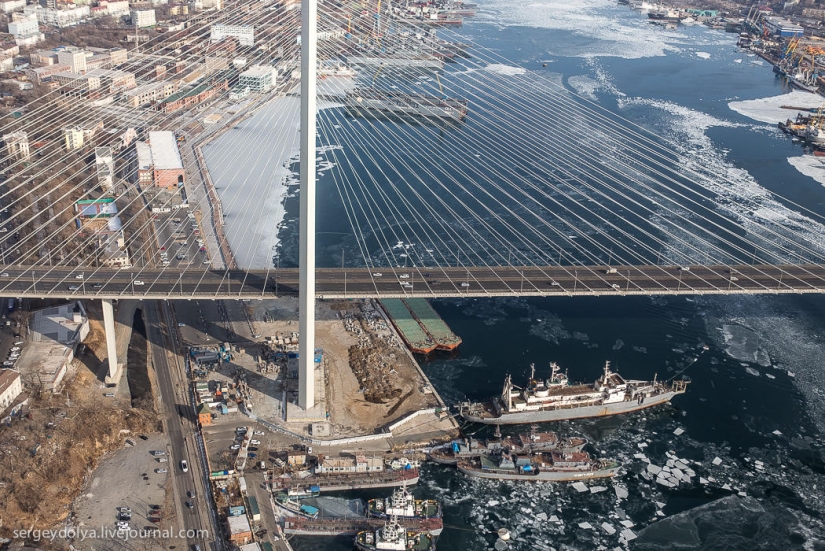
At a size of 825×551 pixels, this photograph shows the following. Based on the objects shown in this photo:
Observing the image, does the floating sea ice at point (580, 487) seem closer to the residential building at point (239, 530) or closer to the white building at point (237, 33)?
the residential building at point (239, 530)

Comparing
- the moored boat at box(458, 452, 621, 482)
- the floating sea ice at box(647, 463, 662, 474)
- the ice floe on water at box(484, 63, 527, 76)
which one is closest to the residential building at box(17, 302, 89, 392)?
the moored boat at box(458, 452, 621, 482)

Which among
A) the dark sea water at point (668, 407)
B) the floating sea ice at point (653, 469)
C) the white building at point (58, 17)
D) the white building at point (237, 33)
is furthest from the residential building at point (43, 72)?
the floating sea ice at point (653, 469)

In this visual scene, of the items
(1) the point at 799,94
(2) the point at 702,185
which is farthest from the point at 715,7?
(2) the point at 702,185

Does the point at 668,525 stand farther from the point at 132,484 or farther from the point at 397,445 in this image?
the point at 132,484

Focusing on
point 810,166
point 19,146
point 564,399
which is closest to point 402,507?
point 564,399

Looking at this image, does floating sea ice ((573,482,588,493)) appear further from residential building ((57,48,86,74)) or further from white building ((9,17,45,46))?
white building ((9,17,45,46))
